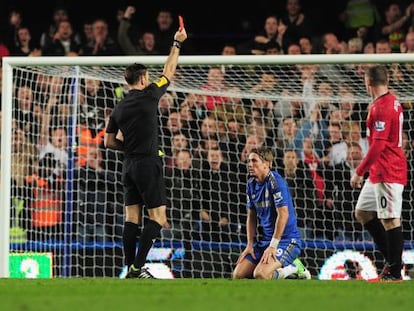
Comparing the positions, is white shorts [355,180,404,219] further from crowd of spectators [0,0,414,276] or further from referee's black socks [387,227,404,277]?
crowd of spectators [0,0,414,276]

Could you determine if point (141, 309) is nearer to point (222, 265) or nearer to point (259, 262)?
point (259, 262)

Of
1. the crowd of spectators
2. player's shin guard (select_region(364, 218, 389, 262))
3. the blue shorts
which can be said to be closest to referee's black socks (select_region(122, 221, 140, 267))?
the blue shorts

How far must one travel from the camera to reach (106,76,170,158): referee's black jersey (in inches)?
399

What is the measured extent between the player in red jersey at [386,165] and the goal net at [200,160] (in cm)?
254

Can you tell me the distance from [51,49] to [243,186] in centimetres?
420

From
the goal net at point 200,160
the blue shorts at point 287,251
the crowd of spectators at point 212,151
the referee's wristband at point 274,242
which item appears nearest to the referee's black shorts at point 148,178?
the referee's wristband at point 274,242

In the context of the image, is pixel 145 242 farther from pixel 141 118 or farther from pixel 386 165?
pixel 386 165

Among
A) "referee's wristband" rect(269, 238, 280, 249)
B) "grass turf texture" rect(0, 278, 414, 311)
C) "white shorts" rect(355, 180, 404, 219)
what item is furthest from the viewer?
"referee's wristband" rect(269, 238, 280, 249)

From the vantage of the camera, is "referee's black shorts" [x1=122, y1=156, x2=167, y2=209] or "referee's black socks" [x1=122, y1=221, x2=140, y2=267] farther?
"referee's black socks" [x1=122, y1=221, x2=140, y2=267]

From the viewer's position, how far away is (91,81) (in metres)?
13.4

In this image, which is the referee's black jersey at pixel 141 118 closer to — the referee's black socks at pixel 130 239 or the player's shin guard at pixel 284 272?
the referee's black socks at pixel 130 239

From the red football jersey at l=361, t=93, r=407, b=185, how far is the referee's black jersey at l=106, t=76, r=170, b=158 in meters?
1.87

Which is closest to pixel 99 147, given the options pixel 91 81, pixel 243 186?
pixel 91 81

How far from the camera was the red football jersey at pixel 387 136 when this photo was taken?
9.92 metres
